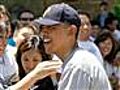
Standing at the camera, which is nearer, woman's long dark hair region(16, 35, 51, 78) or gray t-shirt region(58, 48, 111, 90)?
gray t-shirt region(58, 48, 111, 90)

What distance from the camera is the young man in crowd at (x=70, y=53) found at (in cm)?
369

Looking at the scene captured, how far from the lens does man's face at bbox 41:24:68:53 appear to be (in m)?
3.93

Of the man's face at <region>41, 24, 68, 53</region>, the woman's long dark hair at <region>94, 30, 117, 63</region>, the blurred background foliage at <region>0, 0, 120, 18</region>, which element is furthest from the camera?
the blurred background foliage at <region>0, 0, 120, 18</region>

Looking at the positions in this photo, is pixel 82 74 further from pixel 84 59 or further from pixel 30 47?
pixel 30 47

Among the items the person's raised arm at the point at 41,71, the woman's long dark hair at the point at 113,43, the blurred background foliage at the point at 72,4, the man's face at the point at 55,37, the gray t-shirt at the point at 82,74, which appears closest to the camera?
the gray t-shirt at the point at 82,74

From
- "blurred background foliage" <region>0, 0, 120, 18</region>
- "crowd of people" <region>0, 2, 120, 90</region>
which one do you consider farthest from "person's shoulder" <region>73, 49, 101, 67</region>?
"blurred background foliage" <region>0, 0, 120, 18</region>

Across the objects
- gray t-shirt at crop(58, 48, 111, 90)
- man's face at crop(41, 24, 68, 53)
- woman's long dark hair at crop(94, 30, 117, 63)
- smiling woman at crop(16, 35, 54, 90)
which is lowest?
woman's long dark hair at crop(94, 30, 117, 63)

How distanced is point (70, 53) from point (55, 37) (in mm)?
181

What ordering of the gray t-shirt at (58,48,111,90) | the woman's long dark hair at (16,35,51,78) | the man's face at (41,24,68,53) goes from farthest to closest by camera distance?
the woman's long dark hair at (16,35,51,78) < the man's face at (41,24,68,53) < the gray t-shirt at (58,48,111,90)

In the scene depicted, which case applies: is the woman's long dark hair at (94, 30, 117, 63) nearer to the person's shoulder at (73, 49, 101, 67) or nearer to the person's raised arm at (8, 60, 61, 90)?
the person's raised arm at (8, 60, 61, 90)

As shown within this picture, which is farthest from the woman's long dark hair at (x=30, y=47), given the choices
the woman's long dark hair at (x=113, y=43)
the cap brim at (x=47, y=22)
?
the woman's long dark hair at (x=113, y=43)

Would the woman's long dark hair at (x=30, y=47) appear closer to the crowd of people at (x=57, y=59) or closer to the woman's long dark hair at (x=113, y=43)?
the crowd of people at (x=57, y=59)

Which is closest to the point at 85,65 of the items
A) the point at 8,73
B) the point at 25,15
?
the point at 8,73

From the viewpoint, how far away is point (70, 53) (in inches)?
152
